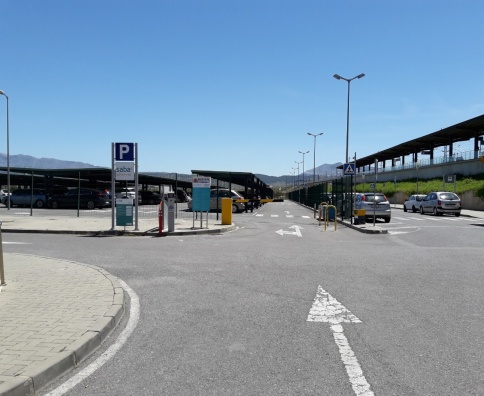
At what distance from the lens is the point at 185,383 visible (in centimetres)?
381

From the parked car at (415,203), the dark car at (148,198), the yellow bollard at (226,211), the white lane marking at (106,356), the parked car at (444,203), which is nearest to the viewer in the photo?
the white lane marking at (106,356)

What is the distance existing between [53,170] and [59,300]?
1061 inches

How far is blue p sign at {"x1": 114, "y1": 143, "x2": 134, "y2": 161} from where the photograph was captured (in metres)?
16.1

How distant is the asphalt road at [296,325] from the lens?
387 cm

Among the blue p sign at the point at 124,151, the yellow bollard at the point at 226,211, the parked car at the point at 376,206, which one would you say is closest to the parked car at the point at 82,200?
the yellow bollard at the point at 226,211

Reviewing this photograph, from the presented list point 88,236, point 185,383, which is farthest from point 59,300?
point 88,236

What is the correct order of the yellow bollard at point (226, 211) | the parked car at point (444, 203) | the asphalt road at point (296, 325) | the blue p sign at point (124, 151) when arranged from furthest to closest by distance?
the parked car at point (444, 203) < the yellow bollard at point (226, 211) < the blue p sign at point (124, 151) < the asphalt road at point (296, 325)

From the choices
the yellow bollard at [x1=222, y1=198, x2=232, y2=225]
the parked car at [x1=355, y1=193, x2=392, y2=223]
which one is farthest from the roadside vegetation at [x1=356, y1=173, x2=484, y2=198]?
the yellow bollard at [x1=222, y1=198, x2=232, y2=225]

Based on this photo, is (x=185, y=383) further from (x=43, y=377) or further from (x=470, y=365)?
(x=470, y=365)

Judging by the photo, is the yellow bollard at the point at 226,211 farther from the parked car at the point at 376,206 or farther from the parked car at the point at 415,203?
the parked car at the point at 415,203

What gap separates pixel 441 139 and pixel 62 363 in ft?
218

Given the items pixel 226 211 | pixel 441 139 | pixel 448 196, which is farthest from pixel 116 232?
pixel 441 139

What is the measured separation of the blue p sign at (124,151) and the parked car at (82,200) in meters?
17.0

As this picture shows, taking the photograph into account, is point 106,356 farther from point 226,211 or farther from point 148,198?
point 148,198
